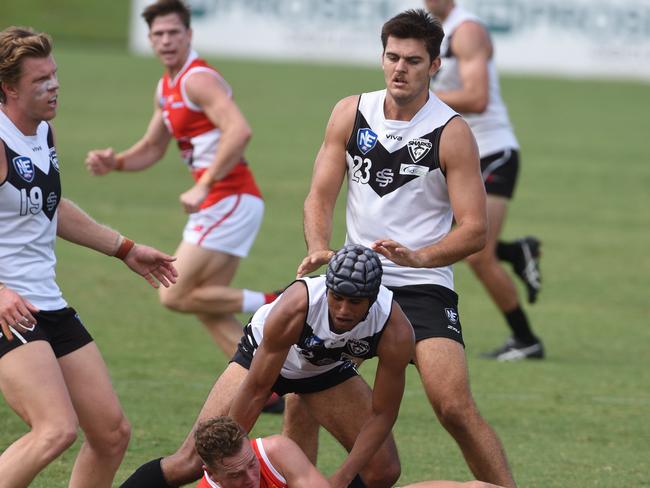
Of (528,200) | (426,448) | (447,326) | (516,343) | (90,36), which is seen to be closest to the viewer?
(447,326)

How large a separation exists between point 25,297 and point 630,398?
15.1 ft

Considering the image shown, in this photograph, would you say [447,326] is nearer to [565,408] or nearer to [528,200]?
[565,408]

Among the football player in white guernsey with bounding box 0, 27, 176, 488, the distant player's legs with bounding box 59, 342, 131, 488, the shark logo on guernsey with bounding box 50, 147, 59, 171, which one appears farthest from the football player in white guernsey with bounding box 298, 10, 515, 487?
the shark logo on guernsey with bounding box 50, 147, 59, 171

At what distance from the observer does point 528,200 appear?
17.3 meters

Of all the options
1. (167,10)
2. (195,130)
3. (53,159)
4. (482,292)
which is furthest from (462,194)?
(482,292)

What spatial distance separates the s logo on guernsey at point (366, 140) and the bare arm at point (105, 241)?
1.06 metres

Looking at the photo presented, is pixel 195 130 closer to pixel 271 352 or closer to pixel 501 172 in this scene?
pixel 501 172

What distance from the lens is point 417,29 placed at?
6.29 meters

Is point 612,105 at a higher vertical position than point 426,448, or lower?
lower

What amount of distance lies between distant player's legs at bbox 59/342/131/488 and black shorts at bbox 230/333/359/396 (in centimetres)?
62

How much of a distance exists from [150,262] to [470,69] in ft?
13.1

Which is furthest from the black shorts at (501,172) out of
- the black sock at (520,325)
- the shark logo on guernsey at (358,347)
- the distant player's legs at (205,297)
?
the shark logo on guernsey at (358,347)

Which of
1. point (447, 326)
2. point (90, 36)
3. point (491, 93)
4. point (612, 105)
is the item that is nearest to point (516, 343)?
point (491, 93)

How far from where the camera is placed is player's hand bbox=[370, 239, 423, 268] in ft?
18.7
